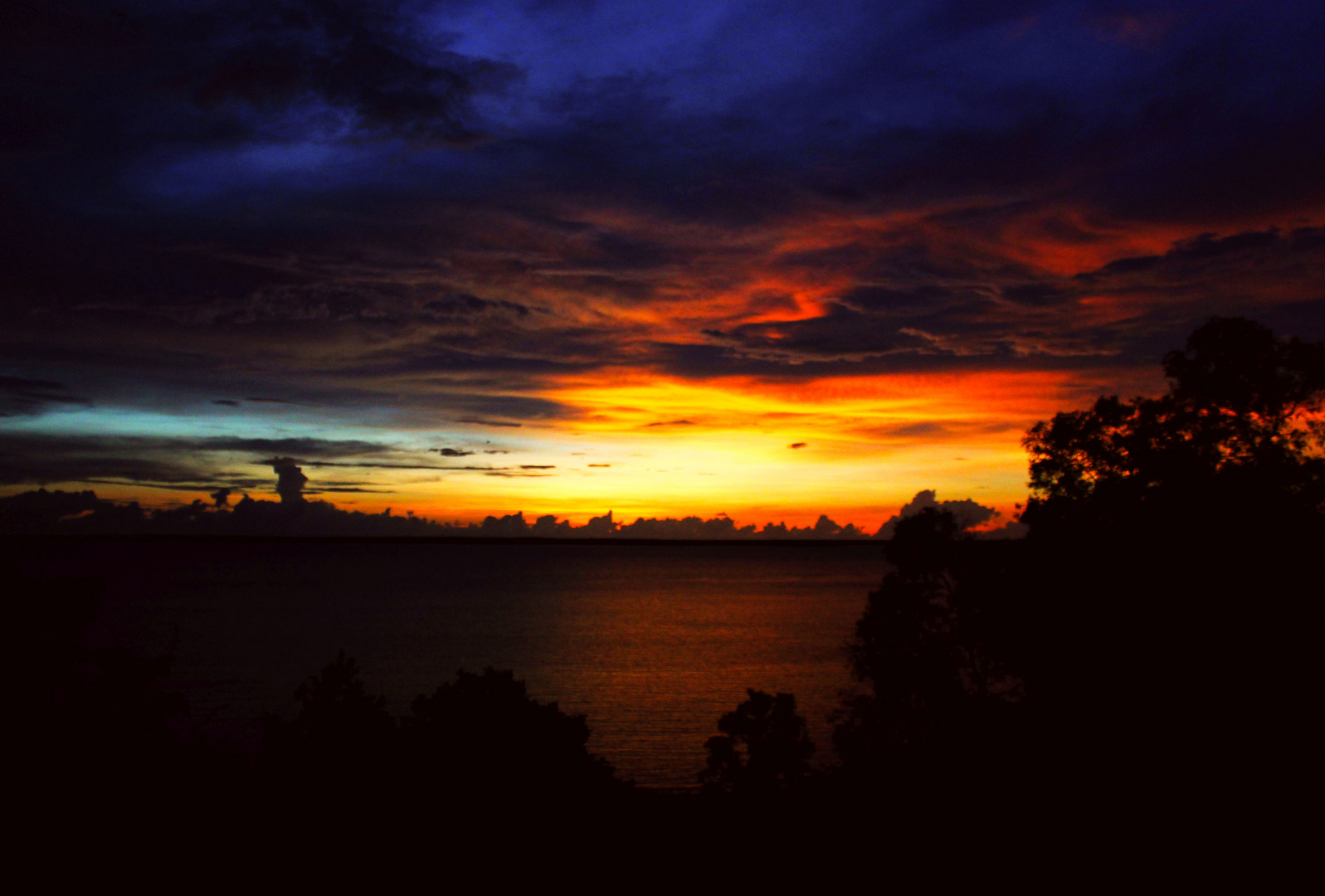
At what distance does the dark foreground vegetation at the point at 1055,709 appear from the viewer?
14.5 meters

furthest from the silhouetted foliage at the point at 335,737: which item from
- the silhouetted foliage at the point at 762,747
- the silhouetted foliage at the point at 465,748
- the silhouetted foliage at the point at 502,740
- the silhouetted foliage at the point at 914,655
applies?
the silhouetted foliage at the point at 914,655

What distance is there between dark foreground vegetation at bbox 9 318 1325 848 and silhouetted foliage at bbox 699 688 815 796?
489 cm

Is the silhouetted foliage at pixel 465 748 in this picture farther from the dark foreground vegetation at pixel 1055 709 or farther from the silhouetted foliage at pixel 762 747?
the silhouetted foliage at pixel 762 747

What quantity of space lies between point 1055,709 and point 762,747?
14.3 meters

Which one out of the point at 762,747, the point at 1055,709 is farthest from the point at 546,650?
the point at 1055,709

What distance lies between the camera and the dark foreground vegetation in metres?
14.5

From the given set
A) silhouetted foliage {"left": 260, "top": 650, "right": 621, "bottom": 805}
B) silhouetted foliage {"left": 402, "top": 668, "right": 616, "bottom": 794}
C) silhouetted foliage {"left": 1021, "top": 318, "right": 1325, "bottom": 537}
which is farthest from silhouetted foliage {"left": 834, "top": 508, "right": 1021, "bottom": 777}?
silhouetted foliage {"left": 260, "top": 650, "right": 621, "bottom": 805}

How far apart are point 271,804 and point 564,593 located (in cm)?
17908

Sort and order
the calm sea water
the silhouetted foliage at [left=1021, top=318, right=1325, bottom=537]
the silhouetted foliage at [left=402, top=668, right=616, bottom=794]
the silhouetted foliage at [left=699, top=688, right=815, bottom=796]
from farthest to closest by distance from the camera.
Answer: the calm sea water → the silhouetted foliage at [left=699, top=688, right=815, bottom=796] → the silhouetted foliage at [left=402, top=668, right=616, bottom=794] → the silhouetted foliage at [left=1021, top=318, right=1325, bottom=537]

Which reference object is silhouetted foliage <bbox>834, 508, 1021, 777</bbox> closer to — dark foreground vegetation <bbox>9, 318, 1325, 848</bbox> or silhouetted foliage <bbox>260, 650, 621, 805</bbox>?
dark foreground vegetation <bbox>9, 318, 1325, 848</bbox>

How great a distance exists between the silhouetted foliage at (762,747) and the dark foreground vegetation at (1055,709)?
4.89 meters

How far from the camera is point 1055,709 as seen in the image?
22.6 meters

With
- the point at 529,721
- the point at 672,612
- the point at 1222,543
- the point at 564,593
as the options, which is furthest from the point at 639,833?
the point at 564,593

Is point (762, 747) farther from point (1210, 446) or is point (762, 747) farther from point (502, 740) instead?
point (1210, 446)
